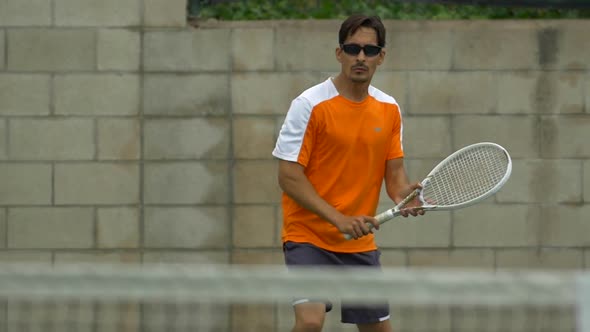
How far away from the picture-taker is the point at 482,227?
7.70 meters

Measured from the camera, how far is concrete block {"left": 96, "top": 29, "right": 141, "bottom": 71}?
7609 millimetres

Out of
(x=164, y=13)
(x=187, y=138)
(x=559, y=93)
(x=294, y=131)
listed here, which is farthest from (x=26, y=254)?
(x=559, y=93)

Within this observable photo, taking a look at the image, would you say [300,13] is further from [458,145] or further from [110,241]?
[110,241]

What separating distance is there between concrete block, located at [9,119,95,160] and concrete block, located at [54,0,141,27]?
22.1 inches

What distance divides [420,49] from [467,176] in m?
1.78

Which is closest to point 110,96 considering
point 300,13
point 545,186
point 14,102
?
point 14,102

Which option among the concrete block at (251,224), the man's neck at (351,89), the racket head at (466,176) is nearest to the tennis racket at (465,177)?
the racket head at (466,176)

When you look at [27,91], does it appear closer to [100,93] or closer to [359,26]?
[100,93]

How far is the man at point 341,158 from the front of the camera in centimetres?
566

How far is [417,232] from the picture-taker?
7719 mm

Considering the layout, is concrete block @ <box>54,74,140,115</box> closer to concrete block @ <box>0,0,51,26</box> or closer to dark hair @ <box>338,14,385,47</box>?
concrete block @ <box>0,0,51,26</box>

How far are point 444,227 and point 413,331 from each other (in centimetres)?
311

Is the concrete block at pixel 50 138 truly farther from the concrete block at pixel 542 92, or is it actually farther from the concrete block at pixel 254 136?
the concrete block at pixel 542 92

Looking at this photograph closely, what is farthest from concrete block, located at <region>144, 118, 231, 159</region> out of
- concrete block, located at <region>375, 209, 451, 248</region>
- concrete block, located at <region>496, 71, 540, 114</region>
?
concrete block, located at <region>496, 71, 540, 114</region>
